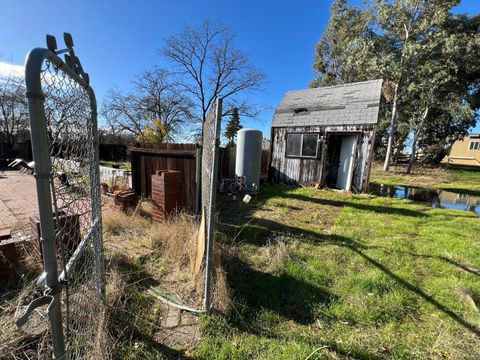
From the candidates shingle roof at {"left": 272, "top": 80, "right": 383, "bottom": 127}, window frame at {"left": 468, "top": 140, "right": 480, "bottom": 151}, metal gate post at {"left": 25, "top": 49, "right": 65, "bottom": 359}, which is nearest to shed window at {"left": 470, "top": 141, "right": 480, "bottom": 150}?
window frame at {"left": 468, "top": 140, "right": 480, "bottom": 151}

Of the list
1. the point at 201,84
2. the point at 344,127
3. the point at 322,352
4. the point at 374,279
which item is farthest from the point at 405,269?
the point at 201,84

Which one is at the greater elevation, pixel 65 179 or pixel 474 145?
pixel 474 145

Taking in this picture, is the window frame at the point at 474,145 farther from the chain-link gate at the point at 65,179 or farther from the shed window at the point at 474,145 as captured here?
the chain-link gate at the point at 65,179

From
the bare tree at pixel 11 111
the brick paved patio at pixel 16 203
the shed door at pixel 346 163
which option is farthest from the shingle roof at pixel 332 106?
the bare tree at pixel 11 111

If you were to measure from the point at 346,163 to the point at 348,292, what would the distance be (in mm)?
7217

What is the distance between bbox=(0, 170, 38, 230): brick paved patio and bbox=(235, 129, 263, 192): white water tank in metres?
5.70

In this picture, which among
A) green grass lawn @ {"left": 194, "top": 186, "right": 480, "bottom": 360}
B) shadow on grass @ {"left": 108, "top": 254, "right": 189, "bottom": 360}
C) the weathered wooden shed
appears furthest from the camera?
the weathered wooden shed

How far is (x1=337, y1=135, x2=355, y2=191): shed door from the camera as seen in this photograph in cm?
891

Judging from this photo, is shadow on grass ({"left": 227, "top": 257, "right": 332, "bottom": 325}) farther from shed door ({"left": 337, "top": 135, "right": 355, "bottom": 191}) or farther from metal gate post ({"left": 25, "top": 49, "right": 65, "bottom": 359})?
shed door ({"left": 337, "top": 135, "right": 355, "bottom": 191})

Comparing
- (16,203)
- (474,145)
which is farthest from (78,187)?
(474,145)

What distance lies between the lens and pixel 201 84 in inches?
824

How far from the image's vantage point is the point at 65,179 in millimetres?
2156

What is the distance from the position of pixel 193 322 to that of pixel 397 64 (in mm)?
17971

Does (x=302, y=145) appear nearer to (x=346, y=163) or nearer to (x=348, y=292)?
(x=346, y=163)
